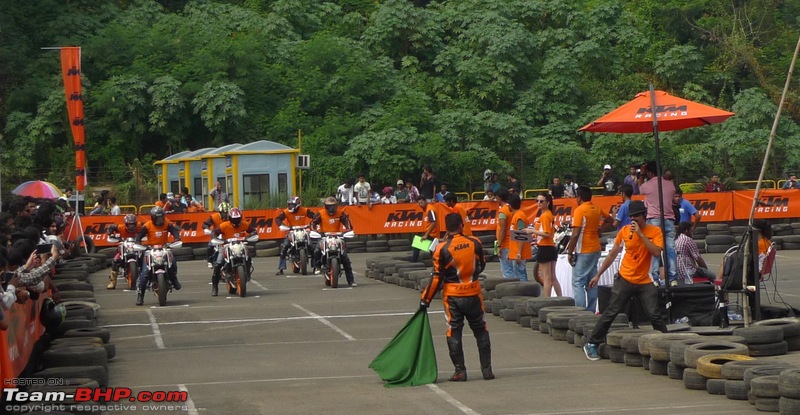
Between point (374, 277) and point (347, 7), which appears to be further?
point (347, 7)

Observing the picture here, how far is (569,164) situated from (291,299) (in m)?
23.1

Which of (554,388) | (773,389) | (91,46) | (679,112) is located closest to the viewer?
(773,389)

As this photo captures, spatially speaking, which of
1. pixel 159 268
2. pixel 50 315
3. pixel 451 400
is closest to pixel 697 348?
pixel 451 400

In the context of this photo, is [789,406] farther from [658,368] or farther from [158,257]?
[158,257]


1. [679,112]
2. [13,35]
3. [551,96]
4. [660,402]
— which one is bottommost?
[660,402]

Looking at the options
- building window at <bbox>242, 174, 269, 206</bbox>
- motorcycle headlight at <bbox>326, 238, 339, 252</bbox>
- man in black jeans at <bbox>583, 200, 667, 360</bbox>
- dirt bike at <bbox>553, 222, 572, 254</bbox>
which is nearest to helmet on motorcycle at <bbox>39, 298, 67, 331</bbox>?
man in black jeans at <bbox>583, 200, 667, 360</bbox>

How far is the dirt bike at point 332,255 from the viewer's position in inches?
911

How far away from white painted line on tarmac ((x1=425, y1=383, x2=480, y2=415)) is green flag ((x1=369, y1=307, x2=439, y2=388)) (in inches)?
6.1

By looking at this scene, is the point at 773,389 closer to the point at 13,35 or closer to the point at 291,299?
the point at 291,299

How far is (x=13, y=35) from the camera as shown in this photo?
167 feet

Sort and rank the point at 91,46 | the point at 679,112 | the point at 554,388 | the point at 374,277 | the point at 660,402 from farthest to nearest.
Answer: the point at 91,46 → the point at 374,277 → the point at 679,112 → the point at 554,388 → the point at 660,402

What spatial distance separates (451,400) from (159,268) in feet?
34.6

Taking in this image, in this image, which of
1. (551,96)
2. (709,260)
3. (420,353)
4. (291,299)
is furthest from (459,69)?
(420,353)

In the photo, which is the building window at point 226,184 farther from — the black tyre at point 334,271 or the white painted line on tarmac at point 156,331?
the white painted line on tarmac at point 156,331
